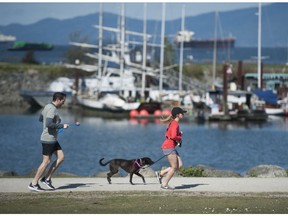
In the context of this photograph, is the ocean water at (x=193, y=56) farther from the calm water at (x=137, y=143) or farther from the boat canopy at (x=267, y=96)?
the calm water at (x=137, y=143)

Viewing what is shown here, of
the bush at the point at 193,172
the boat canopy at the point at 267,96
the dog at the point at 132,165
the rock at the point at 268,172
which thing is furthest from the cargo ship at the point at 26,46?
the dog at the point at 132,165

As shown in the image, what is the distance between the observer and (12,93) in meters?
92.8

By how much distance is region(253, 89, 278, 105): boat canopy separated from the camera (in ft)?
241

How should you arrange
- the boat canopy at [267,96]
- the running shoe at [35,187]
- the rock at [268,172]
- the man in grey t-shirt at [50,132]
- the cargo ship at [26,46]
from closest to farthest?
the man in grey t-shirt at [50,132] → the running shoe at [35,187] → the rock at [268,172] → the boat canopy at [267,96] → the cargo ship at [26,46]

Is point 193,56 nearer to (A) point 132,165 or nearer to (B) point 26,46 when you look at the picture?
(B) point 26,46

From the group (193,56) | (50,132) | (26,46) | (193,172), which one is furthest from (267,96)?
(26,46)

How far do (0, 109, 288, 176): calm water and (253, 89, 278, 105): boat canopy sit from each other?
293cm

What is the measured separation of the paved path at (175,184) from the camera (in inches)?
668

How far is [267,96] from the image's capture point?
73.6 metres

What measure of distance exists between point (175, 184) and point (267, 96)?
56.6m

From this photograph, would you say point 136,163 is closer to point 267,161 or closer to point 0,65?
point 267,161

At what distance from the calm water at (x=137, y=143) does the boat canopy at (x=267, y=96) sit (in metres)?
2.93

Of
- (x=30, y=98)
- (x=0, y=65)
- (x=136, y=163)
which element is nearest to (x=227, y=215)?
(x=136, y=163)

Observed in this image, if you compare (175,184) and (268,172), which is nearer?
(175,184)
